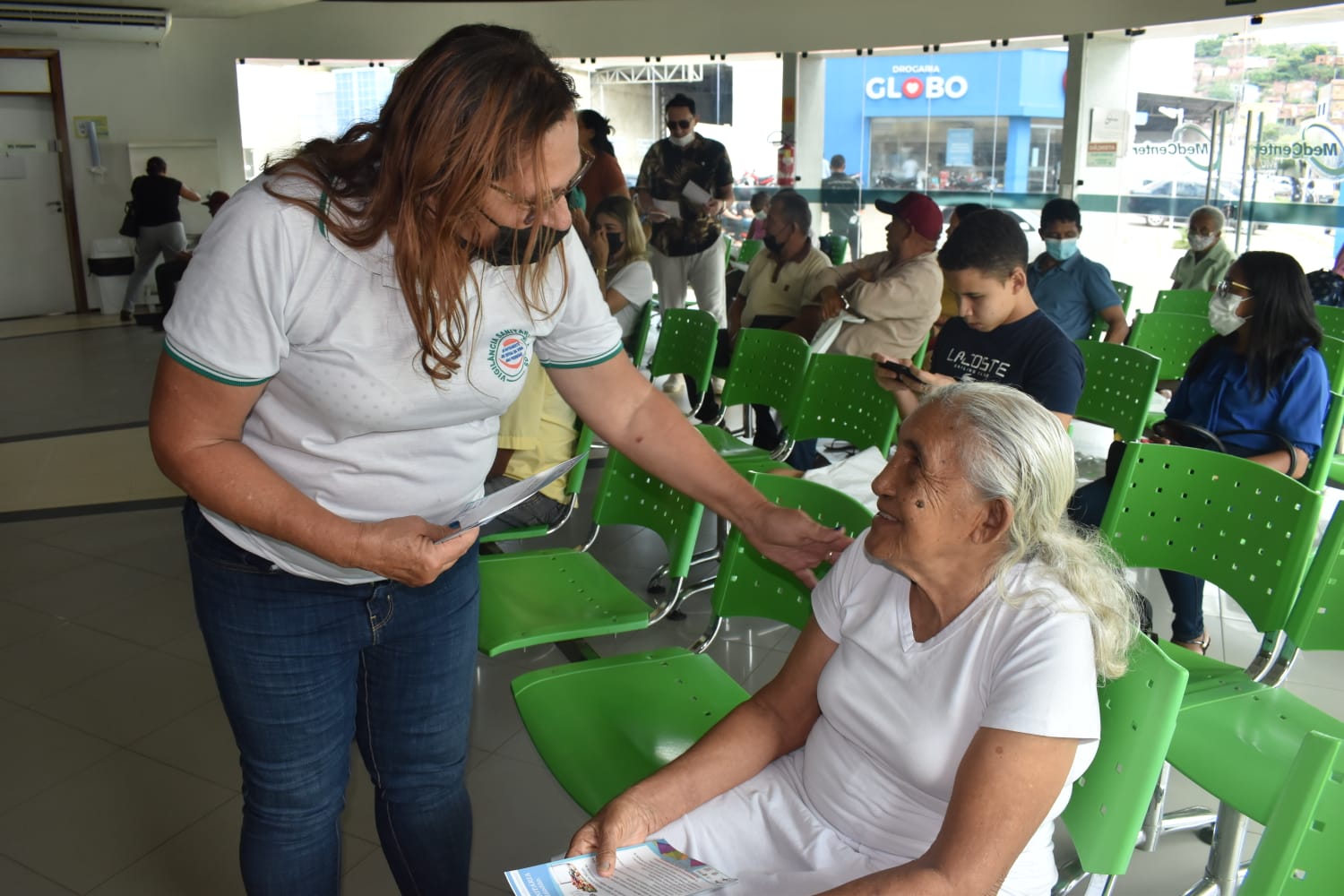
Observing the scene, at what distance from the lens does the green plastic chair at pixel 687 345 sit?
14.5 ft

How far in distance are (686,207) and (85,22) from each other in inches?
303

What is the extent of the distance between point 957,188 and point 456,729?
9749 mm

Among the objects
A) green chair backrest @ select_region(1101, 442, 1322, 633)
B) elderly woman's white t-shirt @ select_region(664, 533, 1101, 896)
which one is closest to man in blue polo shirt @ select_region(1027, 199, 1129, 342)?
green chair backrest @ select_region(1101, 442, 1322, 633)

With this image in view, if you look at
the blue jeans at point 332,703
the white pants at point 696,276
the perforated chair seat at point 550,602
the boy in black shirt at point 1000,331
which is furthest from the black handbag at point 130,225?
the blue jeans at point 332,703

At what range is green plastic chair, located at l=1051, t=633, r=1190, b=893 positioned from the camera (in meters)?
1.48

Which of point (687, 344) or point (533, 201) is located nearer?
point (533, 201)

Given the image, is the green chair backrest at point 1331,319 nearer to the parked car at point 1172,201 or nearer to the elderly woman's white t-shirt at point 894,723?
the parked car at point 1172,201

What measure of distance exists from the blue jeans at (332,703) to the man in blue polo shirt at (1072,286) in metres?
4.50

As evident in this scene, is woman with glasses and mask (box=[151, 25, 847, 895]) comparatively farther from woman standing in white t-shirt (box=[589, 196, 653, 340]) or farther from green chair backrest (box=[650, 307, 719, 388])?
woman standing in white t-shirt (box=[589, 196, 653, 340])

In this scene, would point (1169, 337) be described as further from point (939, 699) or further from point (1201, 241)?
point (939, 699)

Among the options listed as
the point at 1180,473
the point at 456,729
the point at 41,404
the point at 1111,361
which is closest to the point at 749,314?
A: the point at 1111,361

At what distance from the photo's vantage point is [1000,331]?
10.8 feet

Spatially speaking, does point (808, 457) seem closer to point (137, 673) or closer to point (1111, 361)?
point (1111, 361)

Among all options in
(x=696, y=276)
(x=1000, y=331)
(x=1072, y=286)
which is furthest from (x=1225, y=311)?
(x=696, y=276)
